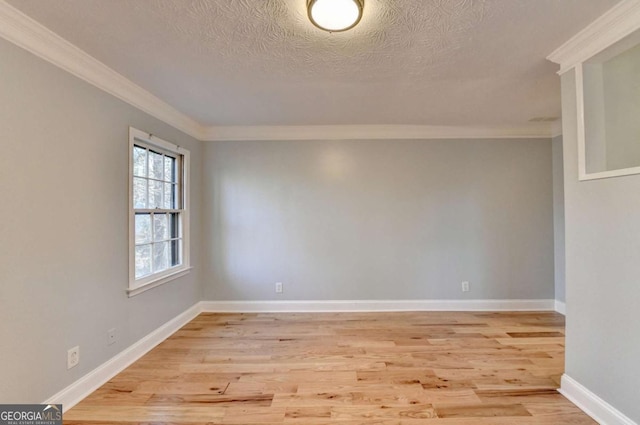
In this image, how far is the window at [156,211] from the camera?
263 centimetres

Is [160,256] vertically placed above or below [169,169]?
below

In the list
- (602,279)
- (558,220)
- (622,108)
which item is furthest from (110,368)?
(558,220)

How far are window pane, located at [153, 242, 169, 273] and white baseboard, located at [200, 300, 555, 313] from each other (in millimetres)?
917

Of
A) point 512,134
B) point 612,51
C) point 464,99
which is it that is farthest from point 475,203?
point 612,51

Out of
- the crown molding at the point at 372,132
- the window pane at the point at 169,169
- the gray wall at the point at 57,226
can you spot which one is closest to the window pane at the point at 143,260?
the gray wall at the point at 57,226

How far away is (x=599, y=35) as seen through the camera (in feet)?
5.59

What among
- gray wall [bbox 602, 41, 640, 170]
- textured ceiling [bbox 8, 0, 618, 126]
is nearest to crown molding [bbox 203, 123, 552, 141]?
textured ceiling [bbox 8, 0, 618, 126]

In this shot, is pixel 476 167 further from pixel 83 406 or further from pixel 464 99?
pixel 83 406

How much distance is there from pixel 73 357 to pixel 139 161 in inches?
64.2

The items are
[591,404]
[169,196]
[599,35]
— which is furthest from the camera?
[169,196]

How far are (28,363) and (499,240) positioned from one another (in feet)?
14.7

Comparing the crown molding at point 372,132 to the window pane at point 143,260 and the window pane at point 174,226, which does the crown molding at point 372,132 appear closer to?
the window pane at point 174,226

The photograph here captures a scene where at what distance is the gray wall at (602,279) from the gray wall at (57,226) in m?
3.30

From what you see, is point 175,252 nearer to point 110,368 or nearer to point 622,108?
point 110,368
